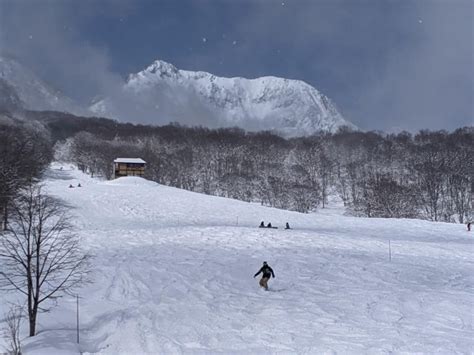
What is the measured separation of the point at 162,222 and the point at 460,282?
3267cm

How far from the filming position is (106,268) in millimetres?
22938

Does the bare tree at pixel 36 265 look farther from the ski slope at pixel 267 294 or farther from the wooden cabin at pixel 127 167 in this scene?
the wooden cabin at pixel 127 167

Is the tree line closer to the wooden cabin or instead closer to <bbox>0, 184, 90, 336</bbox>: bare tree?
the wooden cabin

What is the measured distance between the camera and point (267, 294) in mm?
18844

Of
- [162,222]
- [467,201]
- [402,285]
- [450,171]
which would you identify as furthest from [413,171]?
[402,285]

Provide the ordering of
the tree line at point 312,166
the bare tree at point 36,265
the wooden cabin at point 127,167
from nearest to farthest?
the bare tree at point 36,265
the tree line at point 312,166
the wooden cabin at point 127,167

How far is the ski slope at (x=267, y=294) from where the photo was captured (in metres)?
12.6

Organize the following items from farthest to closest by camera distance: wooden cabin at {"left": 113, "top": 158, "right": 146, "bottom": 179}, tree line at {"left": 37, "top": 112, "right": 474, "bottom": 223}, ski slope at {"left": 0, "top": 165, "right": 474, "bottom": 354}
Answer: wooden cabin at {"left": 113, "top": 158, "right": 146, "bottom": 179} → tree line at {"left": 37, "top": 112, "right": 474, "bottom": 223} → ski slope at {"left": 0, "top": 165, "right": 474, "bottom": 354}

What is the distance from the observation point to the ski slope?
12.6 metres

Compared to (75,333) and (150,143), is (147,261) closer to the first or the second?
(75,333)

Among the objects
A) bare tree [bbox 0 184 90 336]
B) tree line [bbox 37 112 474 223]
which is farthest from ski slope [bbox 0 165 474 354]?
tree line [bbox 37 112 474 223]

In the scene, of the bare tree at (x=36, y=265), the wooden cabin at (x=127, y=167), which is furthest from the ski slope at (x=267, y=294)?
the wooden cabin at (x=127, y=167)

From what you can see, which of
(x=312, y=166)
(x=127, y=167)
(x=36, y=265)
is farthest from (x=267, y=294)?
(x=312, y=166)

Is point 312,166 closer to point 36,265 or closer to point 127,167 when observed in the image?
point 127,167
